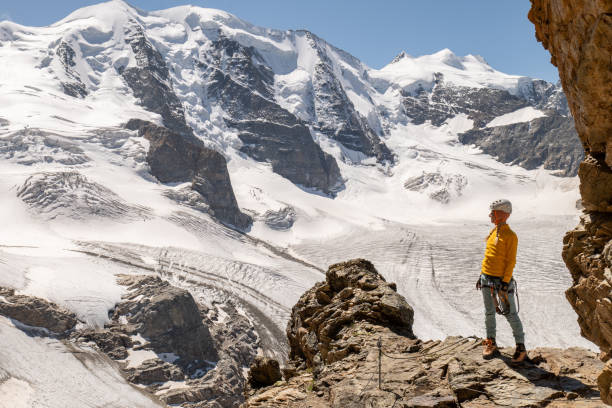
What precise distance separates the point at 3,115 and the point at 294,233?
6823cm

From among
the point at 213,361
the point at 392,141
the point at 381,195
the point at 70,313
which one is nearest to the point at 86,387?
the point at 70,313

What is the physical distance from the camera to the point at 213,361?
48125 mm

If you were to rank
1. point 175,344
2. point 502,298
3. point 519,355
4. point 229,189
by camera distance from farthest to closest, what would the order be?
1. point 229,189
2. point 175,344
3. point 502,298
4. point 519,355

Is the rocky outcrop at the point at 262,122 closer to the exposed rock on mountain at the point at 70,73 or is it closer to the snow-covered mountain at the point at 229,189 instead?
the snow-covered mountain at the point at 229,189

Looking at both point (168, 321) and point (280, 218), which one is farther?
point (280, 218)

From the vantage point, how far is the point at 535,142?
567 ft

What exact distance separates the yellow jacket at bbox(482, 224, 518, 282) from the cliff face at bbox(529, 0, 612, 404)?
79 cm

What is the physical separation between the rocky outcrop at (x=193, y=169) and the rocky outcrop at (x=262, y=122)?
4335 cm

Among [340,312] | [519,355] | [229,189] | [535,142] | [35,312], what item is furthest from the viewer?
[535,142]

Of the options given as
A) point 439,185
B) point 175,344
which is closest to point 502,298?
point 175,344

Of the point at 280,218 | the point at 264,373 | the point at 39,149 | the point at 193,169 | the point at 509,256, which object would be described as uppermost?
the point at 509,256

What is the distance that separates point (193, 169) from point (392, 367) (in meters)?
112

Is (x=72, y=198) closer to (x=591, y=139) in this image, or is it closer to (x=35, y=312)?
(x=35, y=312)

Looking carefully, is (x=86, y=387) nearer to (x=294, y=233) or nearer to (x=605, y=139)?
(x=605, y=139)
